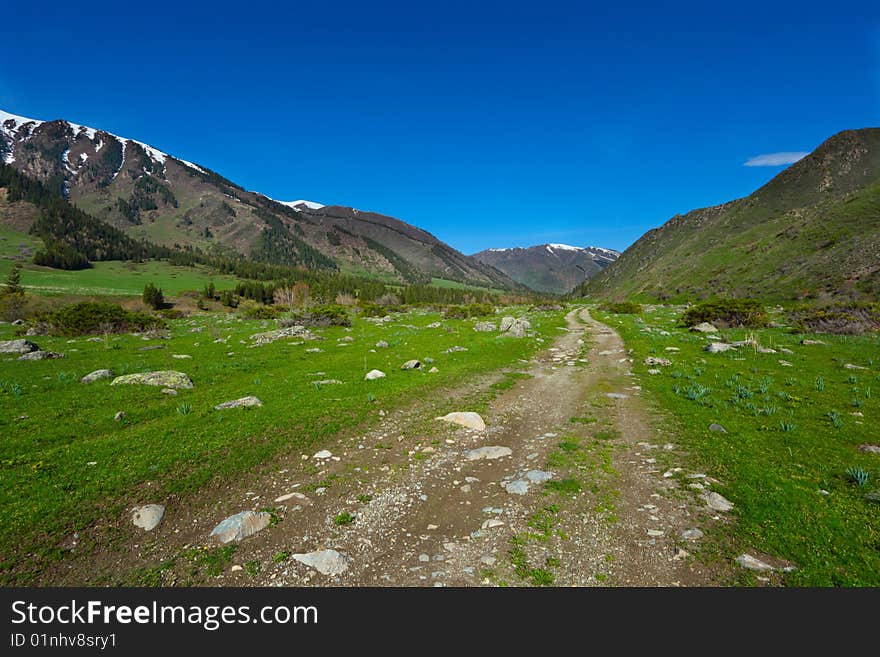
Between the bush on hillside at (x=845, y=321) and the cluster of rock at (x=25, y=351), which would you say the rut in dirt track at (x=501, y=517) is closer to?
the cluster of rock at (x=25, y=351)

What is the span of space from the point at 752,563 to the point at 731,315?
42791 mm

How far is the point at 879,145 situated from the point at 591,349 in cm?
23021

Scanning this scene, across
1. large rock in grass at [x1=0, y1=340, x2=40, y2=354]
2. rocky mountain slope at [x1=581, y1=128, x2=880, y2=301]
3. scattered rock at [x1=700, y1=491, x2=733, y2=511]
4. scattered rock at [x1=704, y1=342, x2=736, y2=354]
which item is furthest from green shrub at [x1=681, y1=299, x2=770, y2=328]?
large rock in grass at [x1=0, y1=340, x2=40, y2=354]

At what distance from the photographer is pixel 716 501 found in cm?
727

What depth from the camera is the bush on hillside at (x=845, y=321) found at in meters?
28.3

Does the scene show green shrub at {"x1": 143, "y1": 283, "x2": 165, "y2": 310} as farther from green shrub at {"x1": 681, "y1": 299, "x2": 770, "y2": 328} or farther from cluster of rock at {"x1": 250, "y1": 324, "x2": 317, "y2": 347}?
green shrub at {"x1": 681, "y1": 299, "x2": 770, "y2": 328}

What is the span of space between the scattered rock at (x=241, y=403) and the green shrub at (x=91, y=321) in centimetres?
3394

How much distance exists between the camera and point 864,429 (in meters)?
10.3

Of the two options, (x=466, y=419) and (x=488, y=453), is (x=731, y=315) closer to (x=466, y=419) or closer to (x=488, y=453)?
(x=466, y=419)

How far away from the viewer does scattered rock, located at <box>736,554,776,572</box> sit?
5.36 meters

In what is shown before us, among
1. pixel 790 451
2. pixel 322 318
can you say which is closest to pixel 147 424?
pixel 790 451

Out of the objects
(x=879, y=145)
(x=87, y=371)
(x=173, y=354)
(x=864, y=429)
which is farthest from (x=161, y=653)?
(x=879, y=145)

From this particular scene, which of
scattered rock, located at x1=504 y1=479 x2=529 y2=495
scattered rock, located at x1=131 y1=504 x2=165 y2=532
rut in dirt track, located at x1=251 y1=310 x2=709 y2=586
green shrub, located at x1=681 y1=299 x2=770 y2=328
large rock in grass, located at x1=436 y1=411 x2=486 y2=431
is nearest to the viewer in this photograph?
rut in dirt track, located at x1=251 y1=310 x2=709 y2=586

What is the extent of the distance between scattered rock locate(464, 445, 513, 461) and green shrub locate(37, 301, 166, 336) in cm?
4319
